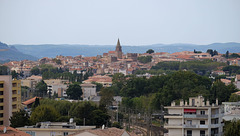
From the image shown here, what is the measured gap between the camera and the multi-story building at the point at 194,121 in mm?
35781

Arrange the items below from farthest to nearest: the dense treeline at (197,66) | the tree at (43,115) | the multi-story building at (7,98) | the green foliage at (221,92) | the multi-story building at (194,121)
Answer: the dense treeline at (197,66) → the green foliage at (221,92) → the multi-story building at (7,98) → the tree at (43,115) → the multi-story building at (194,121)

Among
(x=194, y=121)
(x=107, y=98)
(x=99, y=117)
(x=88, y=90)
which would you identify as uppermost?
(x=194, y=121)

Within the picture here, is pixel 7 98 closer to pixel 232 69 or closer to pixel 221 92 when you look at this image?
pixel 221 92

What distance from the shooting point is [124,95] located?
94750mm

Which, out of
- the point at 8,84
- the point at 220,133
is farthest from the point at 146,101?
the point at 220,133

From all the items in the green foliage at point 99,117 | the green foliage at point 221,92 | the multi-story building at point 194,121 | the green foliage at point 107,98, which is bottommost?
the green foliage at point 107,98

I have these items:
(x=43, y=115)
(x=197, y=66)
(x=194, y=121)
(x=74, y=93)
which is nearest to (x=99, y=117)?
(x=43, y=115)

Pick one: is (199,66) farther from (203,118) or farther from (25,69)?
(203,118)

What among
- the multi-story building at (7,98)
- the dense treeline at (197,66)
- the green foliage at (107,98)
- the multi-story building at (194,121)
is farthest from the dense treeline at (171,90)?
the dense treeline at (197,66)

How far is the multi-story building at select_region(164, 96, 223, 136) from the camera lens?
3578 centimetres

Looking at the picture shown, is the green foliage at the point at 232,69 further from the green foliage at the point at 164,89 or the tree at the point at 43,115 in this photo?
the tree at the point at 43,115

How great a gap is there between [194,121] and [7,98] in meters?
22.3

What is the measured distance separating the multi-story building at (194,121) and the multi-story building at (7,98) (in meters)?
19.4

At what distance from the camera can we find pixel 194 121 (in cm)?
3628
